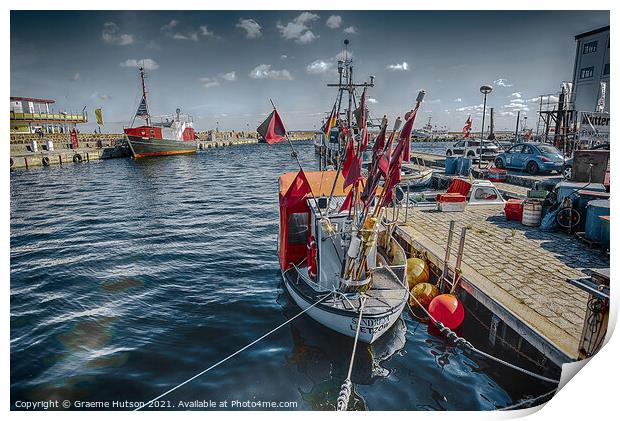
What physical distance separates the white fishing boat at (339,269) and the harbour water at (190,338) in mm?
978

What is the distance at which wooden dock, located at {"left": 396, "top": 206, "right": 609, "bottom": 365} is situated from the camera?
629 cm

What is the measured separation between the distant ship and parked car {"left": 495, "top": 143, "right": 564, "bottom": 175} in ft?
160

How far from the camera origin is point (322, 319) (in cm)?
824

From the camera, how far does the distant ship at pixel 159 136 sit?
5731cm

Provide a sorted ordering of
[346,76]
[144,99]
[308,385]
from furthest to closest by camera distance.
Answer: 1. [144,99]
2. [346,76]
3. [308,385]

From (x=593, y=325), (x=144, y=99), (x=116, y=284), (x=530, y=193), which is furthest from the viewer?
(x=144, y=99)

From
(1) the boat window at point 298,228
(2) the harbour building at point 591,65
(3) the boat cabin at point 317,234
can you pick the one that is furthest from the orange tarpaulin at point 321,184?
(2) the harbour building at point 591,65

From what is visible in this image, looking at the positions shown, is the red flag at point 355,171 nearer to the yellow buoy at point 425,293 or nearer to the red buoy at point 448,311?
Result: the red buoy at point 448,311

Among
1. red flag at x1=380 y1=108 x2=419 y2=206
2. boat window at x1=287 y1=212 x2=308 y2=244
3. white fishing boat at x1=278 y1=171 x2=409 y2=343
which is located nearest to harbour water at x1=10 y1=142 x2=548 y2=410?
white fishing boat at x1=278 y1=171 x2=409 y2=343

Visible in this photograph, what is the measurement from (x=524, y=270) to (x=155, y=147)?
6341 cm

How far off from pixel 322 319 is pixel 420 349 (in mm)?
2495

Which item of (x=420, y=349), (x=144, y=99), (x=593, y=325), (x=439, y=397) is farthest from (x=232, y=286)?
(x=144, y=99)

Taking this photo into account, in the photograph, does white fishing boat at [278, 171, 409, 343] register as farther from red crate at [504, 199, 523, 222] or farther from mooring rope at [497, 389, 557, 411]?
red crate at [504, 199, 523, 222]

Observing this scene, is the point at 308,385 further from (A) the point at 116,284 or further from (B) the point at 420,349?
(A) the point at 116,284
